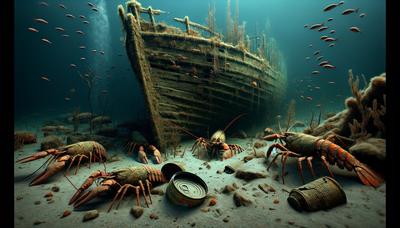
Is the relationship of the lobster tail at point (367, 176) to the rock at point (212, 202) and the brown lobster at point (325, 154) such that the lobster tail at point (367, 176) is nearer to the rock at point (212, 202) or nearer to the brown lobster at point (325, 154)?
the brown lobster at point (325, 154)

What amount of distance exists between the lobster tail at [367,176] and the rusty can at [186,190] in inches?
97.8

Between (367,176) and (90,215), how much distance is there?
423 centimetres

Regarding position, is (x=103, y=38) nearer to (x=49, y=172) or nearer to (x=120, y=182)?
(x=49, y=172)

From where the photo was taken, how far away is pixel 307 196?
258 centimetres

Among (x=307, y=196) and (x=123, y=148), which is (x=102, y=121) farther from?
Answer: (x=307, y=196)

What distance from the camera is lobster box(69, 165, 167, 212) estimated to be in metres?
3.04

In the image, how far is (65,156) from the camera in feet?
14.4

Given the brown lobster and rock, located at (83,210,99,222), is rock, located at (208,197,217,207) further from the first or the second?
rock, located at (83,210,99,222)

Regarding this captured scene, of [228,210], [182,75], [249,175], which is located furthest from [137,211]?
[182,75]

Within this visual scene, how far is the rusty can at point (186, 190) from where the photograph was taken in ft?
9.43

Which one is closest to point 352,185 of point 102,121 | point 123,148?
point 123,148

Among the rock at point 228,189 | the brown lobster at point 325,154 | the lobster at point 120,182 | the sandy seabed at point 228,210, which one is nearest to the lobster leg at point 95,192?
the lobster at point 120,182

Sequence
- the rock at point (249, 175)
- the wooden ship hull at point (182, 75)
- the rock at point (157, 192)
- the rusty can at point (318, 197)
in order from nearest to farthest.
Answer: the rusty can at point (318, 197) → the rock at point (157, 192) → the rock at point (249, 175) → the wooden ship hull at point (182, 75)

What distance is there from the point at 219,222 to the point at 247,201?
1.94 feet
